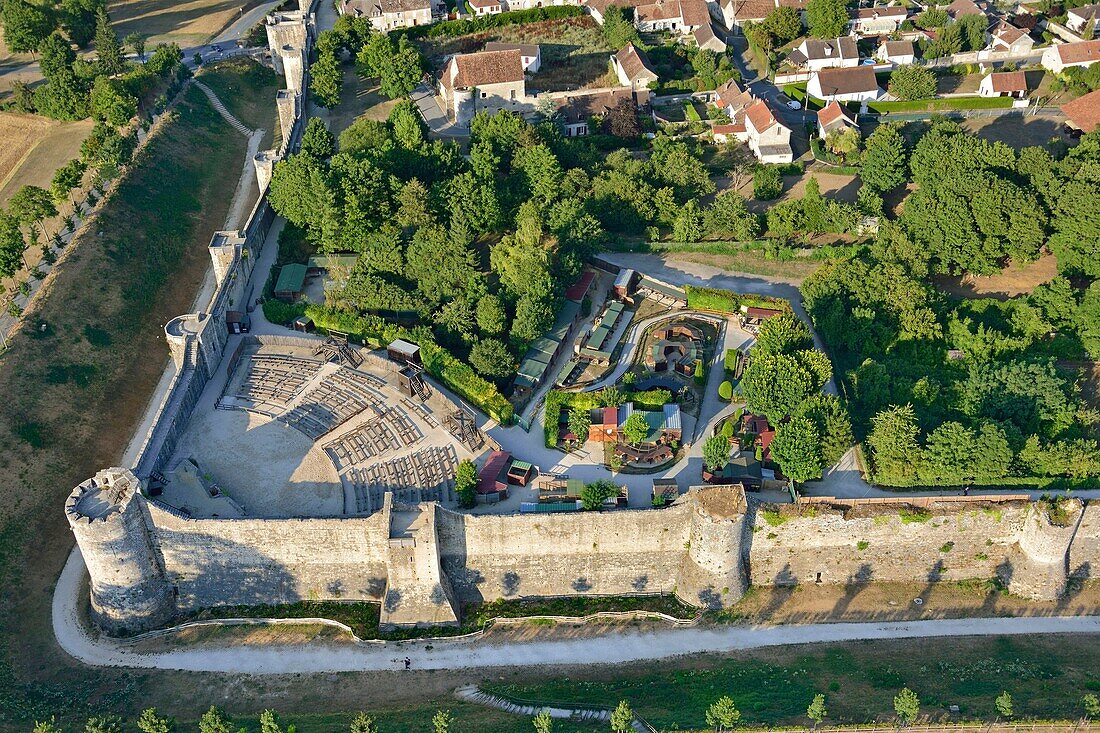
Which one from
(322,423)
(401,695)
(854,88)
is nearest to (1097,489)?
(401,695)

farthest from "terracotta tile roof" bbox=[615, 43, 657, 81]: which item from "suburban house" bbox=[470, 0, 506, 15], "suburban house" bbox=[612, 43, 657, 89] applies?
"suburban house" bbox=[470, 0, 506, 15]

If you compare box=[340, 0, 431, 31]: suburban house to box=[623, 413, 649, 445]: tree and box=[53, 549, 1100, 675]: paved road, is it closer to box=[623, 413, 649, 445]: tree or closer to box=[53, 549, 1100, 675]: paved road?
box=[623, 413, 649, 445]: tree

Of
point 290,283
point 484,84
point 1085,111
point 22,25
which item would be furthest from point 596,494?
point 22,25

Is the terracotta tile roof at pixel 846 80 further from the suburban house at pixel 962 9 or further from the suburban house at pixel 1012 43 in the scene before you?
the suburban house at pixel 962 9

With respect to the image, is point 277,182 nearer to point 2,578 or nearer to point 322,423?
point 322,423

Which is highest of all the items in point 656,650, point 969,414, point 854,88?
point 854,88

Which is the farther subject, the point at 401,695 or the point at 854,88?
the point at 854,88
